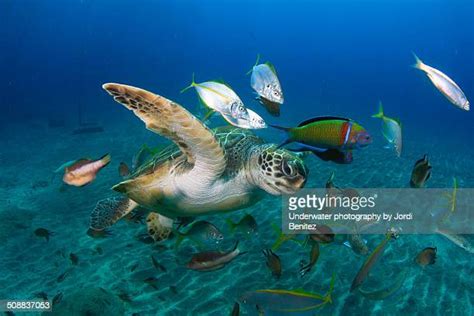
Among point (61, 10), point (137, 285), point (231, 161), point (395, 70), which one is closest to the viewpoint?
point (231, 161)

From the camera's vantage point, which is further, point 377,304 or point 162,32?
point 162,32

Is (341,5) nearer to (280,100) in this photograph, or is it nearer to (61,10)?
(61,10)

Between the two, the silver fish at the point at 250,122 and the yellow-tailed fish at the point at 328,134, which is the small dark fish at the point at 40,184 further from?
the yellow-tailed fish at the point at 328,134

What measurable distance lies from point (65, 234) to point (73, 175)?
115 inches

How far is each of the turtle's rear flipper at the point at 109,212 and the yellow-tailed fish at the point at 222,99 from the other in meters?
1.77

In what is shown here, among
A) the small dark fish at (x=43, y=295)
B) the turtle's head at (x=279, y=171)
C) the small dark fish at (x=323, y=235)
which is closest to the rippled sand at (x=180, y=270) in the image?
the small dark fish at (x=43, y=295)

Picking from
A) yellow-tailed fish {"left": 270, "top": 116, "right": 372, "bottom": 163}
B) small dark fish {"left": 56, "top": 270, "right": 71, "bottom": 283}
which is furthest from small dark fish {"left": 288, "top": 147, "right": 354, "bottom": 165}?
small dark fish {"left": 56, "top": 270, "right": 71, "bottom": 283}

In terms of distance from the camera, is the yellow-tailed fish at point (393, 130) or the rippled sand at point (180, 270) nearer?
the yellow-tailed fish at point (393, 130)

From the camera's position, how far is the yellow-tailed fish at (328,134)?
2016 millimetres

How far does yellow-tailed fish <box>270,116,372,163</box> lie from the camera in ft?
6.61

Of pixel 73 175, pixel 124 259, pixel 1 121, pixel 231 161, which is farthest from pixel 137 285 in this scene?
pixel 1 121

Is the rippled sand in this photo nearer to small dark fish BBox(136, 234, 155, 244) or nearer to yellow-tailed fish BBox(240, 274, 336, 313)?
small dark fish BBox(136, 234, 155, 244)

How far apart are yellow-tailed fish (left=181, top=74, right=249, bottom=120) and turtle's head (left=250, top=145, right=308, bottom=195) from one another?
15.2 inches

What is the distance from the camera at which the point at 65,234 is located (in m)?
5.29
